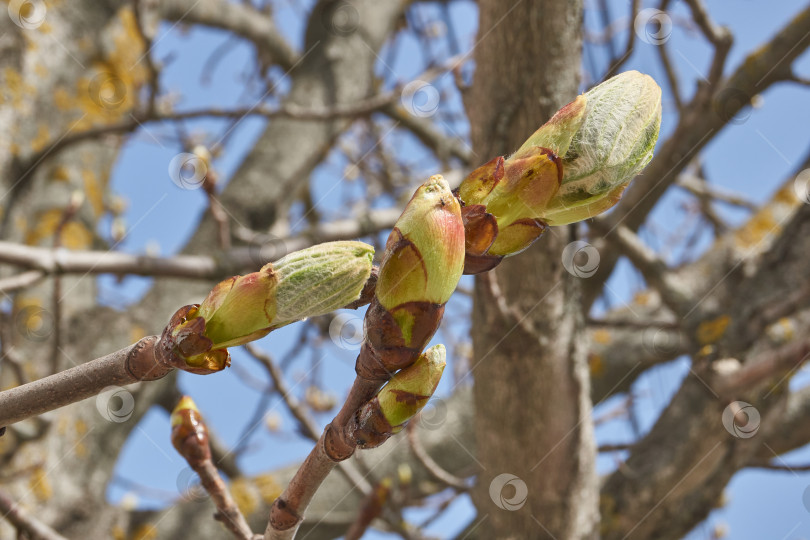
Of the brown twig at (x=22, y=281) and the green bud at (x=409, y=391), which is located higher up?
the brown twig at (x=22, y=281)

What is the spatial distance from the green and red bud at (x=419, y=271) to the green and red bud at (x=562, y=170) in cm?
6

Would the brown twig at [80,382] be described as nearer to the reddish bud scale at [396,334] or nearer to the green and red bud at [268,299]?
the green and red bud at [268,299]

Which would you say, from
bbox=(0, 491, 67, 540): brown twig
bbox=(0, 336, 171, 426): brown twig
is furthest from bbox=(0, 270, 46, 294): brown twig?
bbox=(0, 336, 171, 426): brown twig

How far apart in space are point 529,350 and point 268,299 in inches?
35.2

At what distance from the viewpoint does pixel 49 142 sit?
2.32m

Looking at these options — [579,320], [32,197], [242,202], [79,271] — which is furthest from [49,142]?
[579,320]

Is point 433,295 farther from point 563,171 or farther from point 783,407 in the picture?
point 783,407

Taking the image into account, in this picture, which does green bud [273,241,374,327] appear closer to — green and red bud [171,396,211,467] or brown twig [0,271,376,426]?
brown twig [0,271,376,426]

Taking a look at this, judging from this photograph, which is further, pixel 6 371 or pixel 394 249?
pixel 6 371

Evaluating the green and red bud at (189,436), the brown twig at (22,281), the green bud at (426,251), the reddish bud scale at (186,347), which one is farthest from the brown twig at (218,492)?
the brown twig at (22,281)

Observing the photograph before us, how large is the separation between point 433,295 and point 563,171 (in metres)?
0.16

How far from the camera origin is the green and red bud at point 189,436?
0.78m

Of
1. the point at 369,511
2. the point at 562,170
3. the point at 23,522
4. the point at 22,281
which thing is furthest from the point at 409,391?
the point at 22,281

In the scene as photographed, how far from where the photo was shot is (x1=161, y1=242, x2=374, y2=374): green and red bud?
54cm
